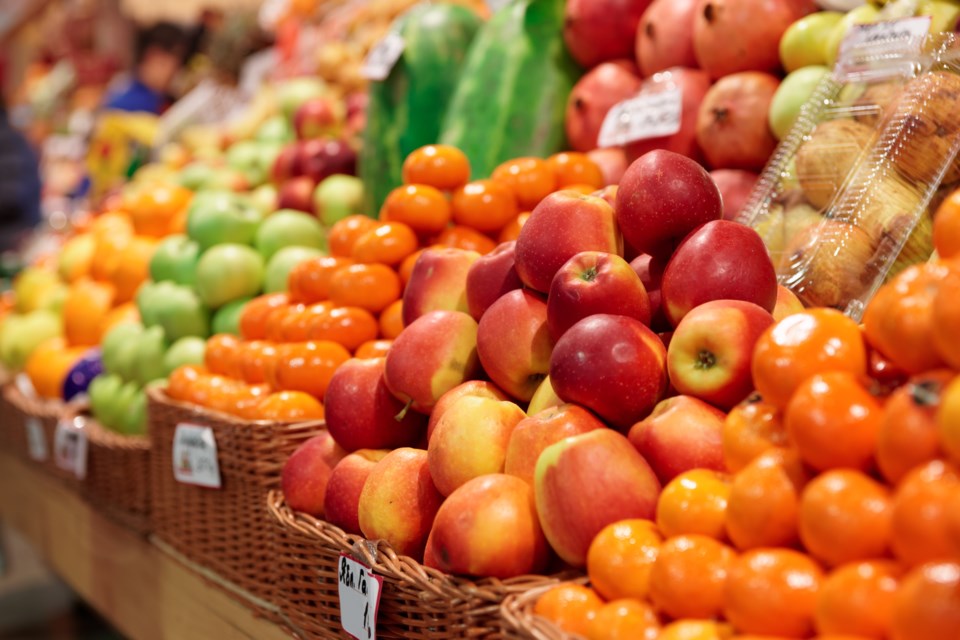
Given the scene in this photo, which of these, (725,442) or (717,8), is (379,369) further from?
(717,8)

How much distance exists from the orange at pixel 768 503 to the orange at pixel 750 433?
38 millimetres

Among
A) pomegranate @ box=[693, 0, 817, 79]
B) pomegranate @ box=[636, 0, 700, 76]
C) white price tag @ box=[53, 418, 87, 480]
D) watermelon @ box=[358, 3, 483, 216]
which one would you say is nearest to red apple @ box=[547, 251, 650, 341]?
pomegranate @ box=[693, 0, 817, 79]

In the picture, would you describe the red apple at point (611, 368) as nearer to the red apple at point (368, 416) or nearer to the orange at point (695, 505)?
the orange at point (695, 505)

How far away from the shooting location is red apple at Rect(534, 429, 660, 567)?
957 mm

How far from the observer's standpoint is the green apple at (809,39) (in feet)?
5.59

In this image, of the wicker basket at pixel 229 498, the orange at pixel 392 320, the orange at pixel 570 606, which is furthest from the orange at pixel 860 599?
the orange at pixel 392 320

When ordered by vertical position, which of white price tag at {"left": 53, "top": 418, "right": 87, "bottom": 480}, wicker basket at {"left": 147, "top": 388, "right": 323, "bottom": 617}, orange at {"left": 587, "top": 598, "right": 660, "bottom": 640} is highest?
orange at {"left": 587, "top": 598, "right": 660, "bottom": 640}

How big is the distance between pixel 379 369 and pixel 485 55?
3.72 feet

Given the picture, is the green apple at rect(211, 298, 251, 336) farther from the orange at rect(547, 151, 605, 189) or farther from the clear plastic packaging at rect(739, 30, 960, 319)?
the clear plastic packaging at rect(739, 30, 960, 319)

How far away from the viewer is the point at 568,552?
3.20 ft

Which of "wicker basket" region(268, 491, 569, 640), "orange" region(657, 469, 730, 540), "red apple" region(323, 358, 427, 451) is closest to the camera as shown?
"orange" region(657, 469, 730, 540)

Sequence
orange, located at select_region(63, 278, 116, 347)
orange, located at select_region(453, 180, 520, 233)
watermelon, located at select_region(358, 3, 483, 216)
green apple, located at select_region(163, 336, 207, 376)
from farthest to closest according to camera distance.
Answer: orange, located at select_region(63, 278, 116, 347) < watermelon, located at select_region(358, 3, 483, 216) < green apple, located at select_region(163, 336, 207, 376) < orange, located at select_region(453, 180, 520, 233)

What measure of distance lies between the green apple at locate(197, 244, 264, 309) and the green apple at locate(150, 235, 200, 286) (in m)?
0.11

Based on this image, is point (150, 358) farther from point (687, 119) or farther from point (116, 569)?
point (687, 119)
